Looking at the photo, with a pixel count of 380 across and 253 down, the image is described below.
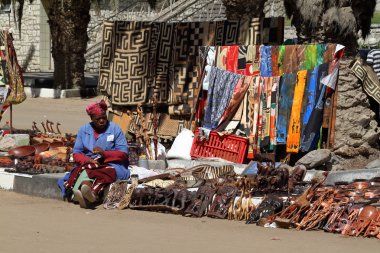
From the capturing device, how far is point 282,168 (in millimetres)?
10070

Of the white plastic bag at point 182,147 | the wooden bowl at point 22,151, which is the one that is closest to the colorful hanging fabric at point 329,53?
the white plastic bag at point 182,147

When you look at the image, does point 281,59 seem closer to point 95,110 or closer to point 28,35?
point 95,110

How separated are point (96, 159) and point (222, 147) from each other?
9.23 ft

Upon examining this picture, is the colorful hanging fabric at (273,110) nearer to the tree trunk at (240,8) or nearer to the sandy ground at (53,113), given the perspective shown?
the sandy ground at (53,113)

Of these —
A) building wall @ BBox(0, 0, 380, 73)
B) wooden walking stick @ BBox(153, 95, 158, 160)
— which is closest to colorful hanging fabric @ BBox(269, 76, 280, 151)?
wooden walking stick @ BBox(153, 95, 158, 160)

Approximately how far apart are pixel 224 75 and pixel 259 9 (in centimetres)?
776

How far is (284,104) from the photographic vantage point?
12039 millimetres

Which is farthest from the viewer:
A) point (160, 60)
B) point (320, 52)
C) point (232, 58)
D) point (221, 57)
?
point (160, 60)

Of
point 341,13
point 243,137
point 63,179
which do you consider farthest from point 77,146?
point 341,13

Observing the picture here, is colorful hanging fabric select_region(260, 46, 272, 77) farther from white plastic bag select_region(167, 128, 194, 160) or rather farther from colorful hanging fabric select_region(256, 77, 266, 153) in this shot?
white plastic bag select_region(167, 128, 194, 160)

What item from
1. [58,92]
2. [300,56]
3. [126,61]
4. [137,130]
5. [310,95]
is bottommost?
[58,92]

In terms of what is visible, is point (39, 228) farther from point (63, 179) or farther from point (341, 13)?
point (341, 13)

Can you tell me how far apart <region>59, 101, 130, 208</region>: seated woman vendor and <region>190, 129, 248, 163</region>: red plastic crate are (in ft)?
7.38

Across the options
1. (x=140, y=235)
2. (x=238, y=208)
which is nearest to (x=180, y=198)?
(x=238, y=208)
